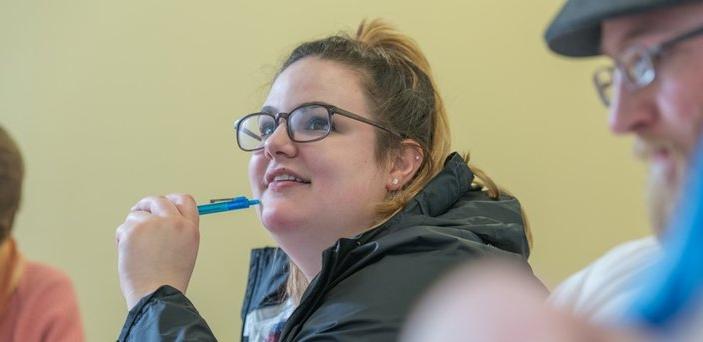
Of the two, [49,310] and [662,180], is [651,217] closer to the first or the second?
[662,180]

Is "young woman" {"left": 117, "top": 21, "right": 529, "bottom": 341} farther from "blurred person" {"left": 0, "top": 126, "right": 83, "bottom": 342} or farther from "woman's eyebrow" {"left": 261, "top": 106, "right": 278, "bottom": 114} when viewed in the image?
"blurred person" {"left": 0, "top": 126, "right": 83, "bottom": 342}

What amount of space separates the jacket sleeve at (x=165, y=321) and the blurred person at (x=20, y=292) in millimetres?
264

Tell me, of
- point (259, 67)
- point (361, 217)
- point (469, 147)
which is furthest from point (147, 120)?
point (469, 147)

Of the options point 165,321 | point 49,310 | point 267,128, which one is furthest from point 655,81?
point 267,128

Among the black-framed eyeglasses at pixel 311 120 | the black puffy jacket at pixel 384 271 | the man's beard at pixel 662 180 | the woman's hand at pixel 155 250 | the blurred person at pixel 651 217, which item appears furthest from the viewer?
the black-framed eyeglasses at pixel 311 120

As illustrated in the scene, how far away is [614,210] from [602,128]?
0.14 meters

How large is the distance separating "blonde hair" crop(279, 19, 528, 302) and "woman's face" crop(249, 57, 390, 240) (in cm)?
2

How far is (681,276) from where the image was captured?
0.85 ft

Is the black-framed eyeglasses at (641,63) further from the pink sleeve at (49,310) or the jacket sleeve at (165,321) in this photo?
the jacket sleeve at (165,321)

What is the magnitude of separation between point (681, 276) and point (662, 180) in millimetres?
156

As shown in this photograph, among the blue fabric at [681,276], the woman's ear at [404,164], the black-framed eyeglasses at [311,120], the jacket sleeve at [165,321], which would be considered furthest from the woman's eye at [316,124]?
the blue fabric at [681,276]

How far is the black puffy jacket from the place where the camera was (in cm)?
75

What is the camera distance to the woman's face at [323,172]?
3.12ft

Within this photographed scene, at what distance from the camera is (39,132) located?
904mm
